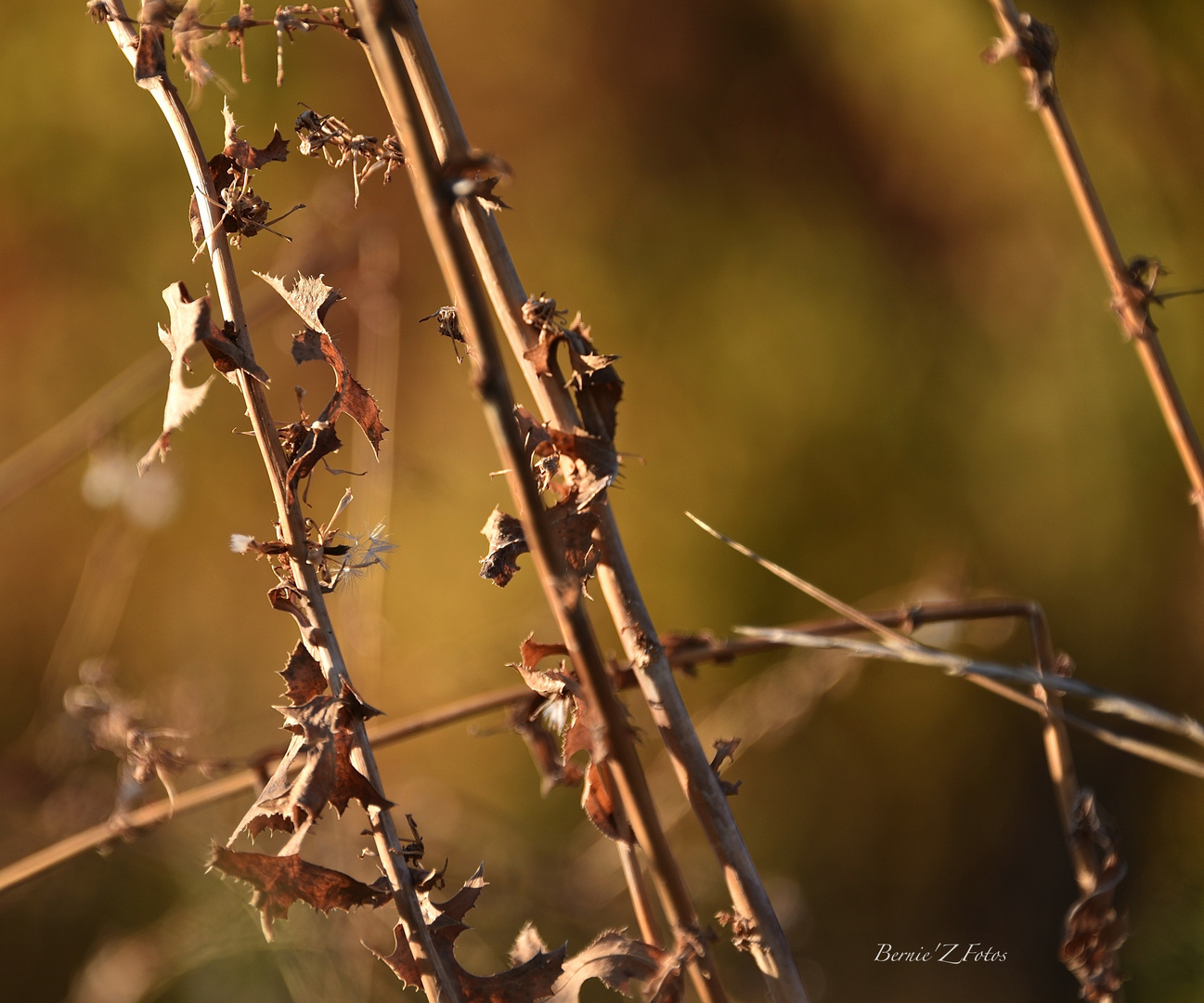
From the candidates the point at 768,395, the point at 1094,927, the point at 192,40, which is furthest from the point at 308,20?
the point at 768,395

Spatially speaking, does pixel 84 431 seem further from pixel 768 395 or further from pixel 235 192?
pixel 768 395

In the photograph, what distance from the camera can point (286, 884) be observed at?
9.1 inches

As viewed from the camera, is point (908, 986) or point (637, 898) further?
point (908, 986)

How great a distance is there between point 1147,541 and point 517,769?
68 centimetres

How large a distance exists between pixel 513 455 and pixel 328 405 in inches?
4.2

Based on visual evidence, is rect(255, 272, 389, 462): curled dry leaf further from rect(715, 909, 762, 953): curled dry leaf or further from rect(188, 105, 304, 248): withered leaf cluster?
rect(715, 909, 762, 953): curled dry leaf

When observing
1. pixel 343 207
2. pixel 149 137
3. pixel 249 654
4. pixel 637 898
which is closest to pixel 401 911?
pixel 637 898

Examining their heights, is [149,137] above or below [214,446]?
above

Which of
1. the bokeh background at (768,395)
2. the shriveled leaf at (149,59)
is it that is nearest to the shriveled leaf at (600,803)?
→ the shriveled leaf at (149,59)

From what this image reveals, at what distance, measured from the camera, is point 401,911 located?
0.24 meters

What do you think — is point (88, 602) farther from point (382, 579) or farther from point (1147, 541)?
point (1147, 541)

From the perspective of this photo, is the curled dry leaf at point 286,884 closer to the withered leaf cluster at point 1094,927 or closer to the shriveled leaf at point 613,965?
the shriveled leaf at point 613,965

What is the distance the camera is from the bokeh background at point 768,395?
2.74ft

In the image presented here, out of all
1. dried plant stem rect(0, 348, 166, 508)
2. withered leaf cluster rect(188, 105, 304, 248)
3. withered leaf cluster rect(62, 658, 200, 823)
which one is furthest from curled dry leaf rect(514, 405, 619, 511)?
dried plant stem rect(0, 348, 166, 508)
